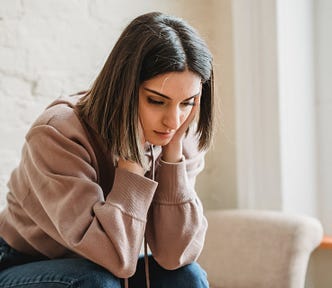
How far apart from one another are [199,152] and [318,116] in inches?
33.9

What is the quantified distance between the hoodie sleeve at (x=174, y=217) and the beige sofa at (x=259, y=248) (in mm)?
564

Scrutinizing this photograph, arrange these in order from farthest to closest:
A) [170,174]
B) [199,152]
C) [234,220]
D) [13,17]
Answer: [234,220] → [13,17] → [199,152] → [170,174]

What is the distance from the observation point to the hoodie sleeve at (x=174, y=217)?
4.61ft

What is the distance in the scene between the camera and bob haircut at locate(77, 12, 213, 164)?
1.28 meters

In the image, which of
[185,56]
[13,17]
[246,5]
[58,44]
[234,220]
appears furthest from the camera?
[246,5]

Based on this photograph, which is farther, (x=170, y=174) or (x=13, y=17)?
(x=13, y=17)

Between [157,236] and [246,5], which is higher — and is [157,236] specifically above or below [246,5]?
below

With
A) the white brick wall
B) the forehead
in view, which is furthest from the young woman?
the white brick wall

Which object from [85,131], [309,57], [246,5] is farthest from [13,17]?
[309,57]

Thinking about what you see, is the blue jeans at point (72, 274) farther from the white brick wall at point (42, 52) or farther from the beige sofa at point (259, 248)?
the beige sofa at point (259, 248)

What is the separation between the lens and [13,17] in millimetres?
1781

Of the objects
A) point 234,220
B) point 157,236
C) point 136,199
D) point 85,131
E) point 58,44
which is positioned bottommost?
point 234,220

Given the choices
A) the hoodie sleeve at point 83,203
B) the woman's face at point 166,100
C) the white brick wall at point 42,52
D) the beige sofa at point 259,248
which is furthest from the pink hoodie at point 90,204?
the beige sofa at point 259,248

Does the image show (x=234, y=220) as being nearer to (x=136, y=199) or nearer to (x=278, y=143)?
(x=278, y=143)
